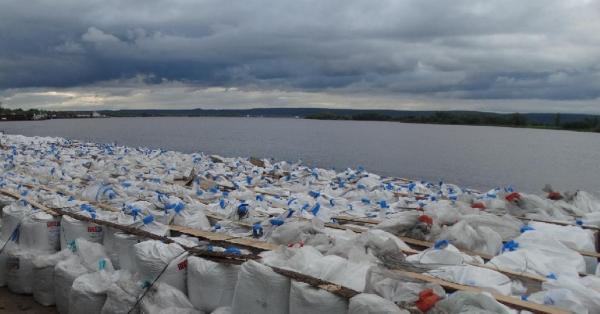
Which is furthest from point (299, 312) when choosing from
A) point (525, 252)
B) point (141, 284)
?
point (525, 252)

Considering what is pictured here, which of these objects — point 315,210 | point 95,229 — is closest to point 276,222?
point 315,210

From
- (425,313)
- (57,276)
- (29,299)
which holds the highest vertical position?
(425,313)

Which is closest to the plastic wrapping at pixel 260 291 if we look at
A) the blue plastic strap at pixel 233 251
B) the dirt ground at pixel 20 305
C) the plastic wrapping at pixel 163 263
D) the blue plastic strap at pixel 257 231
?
the blue plastic strap at pixel 233 251

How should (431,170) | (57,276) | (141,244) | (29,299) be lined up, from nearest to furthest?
(141,244) → (57,276) → (29,299) → (431,170)

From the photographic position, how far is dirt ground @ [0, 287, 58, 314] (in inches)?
236

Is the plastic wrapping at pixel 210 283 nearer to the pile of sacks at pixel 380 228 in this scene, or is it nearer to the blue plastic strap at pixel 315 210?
the pile of sacks at pixel 380 228

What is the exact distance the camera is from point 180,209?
668 centimetres

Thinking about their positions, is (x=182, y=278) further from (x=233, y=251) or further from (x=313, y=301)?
(x=313, y=301)

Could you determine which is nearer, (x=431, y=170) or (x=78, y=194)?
(x=78, y=194)

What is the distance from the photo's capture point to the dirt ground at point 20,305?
19.7 feet

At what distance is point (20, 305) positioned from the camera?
6.16 m

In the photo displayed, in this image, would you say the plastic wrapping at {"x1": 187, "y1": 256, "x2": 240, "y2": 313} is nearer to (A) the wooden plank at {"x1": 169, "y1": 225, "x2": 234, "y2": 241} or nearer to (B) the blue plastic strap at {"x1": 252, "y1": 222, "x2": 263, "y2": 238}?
(A) the wooden plank at {"x1": 169, "y1": 225, "x2": 234, "y2": 241}

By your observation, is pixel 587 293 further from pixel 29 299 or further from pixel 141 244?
pixel 29 299

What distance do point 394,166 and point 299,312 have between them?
36.3 meters
